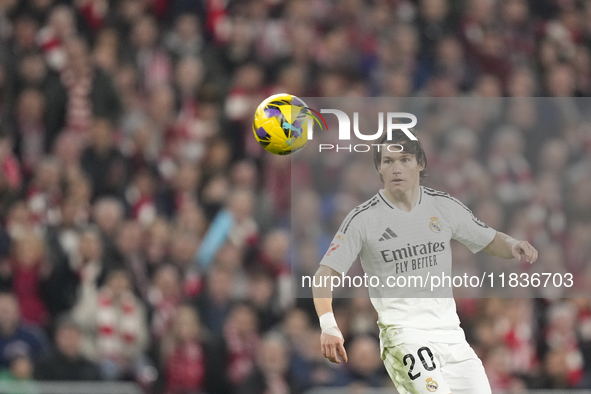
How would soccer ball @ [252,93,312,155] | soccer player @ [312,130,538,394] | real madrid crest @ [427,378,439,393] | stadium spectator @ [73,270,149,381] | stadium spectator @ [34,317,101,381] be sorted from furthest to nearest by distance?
stadium spectator @ [73,270,149,381], stadium spectator @ [34,317,101,381], soccer ball @ [252,93,312,155], soccer player @ [312,130,538,394], real madrid crest @ [427,378,439,393]

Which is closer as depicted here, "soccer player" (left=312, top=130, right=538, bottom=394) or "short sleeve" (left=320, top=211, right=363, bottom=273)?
"soccer player" (left=312, top=130, right=538, bottom=394)

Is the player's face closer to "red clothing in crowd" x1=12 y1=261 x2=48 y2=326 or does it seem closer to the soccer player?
the soccer player

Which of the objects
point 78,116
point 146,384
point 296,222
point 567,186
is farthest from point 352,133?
point 78,116

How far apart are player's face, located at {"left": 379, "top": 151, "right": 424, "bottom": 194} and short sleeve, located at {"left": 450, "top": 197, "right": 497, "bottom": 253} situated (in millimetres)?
344

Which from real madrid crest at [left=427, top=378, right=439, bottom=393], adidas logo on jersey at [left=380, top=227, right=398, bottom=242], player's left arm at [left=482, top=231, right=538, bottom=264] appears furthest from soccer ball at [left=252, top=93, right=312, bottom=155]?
real madrid crest at [left=427, top=378, right=439, bottom=393]

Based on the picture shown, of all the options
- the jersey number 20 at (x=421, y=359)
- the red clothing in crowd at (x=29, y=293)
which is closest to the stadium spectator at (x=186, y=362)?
the red clothing in crowd at (x=29, y=293)

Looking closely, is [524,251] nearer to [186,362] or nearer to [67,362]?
[186,362]

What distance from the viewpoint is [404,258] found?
18.8 feet

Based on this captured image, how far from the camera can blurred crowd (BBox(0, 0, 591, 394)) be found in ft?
27.3

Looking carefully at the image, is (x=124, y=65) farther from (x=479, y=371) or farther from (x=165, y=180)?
(x=479, y=371)

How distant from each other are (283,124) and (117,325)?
3.60 m

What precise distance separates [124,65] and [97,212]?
2.21 metres

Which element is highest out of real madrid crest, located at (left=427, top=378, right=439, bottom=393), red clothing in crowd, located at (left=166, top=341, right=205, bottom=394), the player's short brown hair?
the player's short brown hair

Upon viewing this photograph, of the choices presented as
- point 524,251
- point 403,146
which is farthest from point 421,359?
point 403,146
